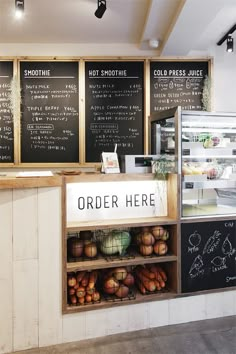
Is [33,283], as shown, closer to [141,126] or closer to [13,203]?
[13,203]

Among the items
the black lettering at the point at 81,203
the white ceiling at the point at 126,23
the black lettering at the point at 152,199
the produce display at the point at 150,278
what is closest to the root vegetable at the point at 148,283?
the produce display at the point at 150,278

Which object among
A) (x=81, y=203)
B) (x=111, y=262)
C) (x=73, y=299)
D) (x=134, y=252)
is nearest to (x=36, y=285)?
(x=73, y=299)

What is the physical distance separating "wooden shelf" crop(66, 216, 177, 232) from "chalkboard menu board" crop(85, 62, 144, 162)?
4.47ft

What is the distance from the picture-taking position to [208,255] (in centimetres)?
253

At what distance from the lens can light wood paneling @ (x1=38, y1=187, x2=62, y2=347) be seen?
7.04 ft

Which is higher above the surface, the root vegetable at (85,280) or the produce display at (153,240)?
the produce display at (153,240)

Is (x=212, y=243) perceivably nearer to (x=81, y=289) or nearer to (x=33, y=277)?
(x=81, y=289)

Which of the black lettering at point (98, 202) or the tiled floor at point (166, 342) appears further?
the black lettering at point (98, 202)

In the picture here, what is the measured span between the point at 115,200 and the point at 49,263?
2.23ft

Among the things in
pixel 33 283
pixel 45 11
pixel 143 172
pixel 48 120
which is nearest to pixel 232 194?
pixel 143 172

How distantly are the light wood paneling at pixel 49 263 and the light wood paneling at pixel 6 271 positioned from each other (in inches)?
7.6

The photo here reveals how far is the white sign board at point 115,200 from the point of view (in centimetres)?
238

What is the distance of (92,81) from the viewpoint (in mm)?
3639

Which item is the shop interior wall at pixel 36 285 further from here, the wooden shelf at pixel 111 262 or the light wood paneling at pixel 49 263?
the wooden shelf at pixel 111 262
